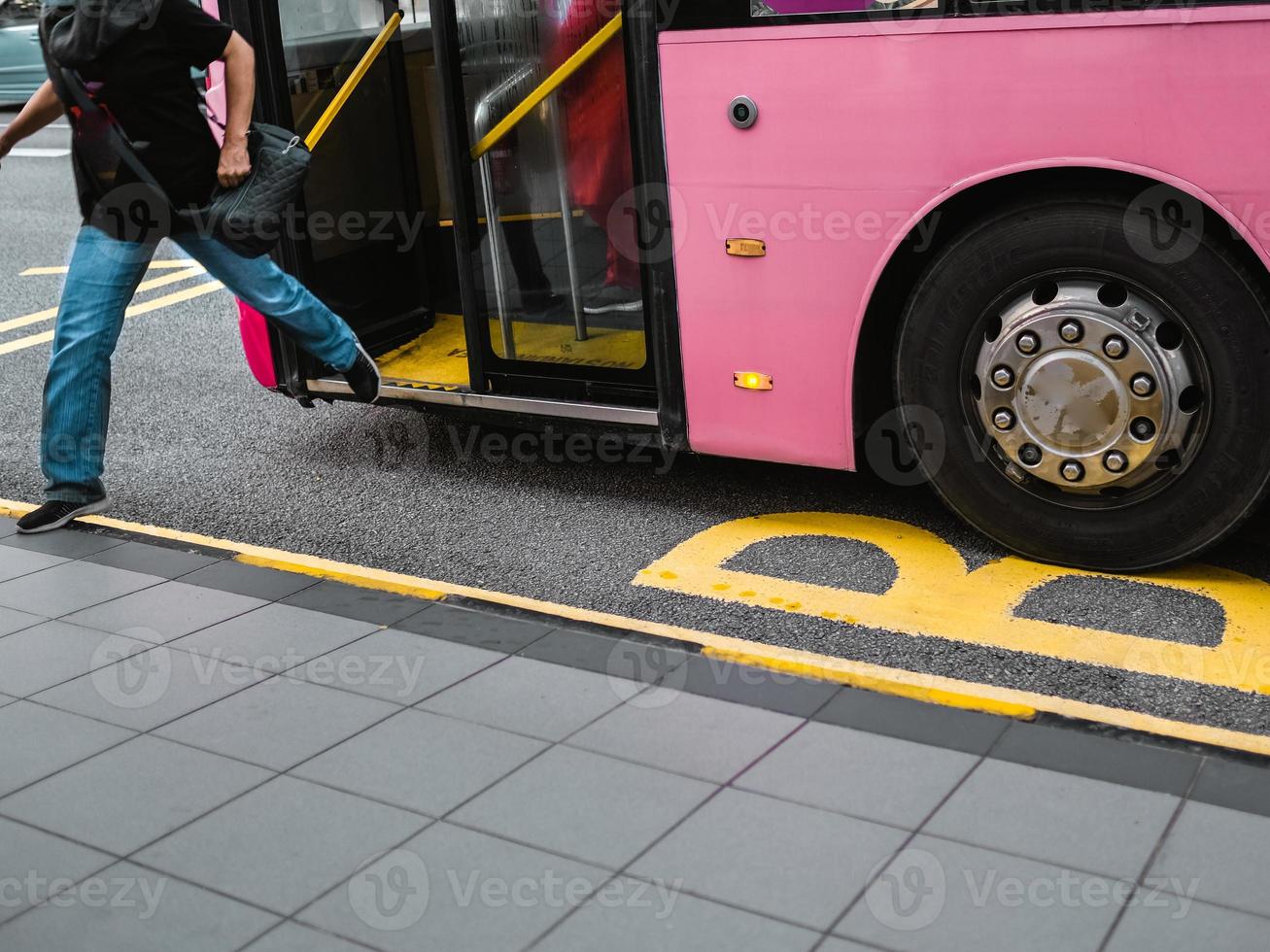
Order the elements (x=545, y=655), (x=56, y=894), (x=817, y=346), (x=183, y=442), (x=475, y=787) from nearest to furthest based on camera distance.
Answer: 1. (x=56, y=894)
2. (x=475, y=787)
3. (x=545, y=655)
4. (x=817, y=346)
5. (x=183, y=442)

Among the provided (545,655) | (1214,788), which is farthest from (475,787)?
(1214,788)

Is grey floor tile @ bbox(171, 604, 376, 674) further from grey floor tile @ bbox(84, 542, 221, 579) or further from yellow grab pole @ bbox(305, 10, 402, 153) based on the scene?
yellow grab pole @ bbox(305, 10, 402, 153)

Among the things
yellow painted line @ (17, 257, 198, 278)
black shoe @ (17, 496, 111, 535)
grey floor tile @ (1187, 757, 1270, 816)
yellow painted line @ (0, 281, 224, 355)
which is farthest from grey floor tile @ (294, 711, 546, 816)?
yellow painted line @ (17, 257, 198, 278)

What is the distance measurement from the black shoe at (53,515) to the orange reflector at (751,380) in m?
2.26

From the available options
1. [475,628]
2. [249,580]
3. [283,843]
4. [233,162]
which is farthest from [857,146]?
[283,843]

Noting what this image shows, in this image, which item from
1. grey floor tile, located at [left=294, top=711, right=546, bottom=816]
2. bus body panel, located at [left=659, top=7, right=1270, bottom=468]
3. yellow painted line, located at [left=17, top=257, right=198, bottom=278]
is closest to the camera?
grey floor tile, located at [left=294, top=711, right=546, bottom=816]

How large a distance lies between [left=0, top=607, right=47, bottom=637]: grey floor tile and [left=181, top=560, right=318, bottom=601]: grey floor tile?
0.43m

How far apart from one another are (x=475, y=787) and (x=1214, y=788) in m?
1.47

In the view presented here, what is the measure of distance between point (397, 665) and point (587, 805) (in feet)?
2.92

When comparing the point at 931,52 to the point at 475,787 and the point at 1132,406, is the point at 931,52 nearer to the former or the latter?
the point at 1132,406

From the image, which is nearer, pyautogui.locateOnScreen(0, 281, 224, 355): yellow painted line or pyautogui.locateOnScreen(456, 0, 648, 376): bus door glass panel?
pyautogui.locateOnScreen(456, 0, 648, 376): bus door glass panel

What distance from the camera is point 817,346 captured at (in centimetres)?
409

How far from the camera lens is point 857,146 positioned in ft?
12.6

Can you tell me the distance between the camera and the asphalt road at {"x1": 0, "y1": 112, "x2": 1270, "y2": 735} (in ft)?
11.8
